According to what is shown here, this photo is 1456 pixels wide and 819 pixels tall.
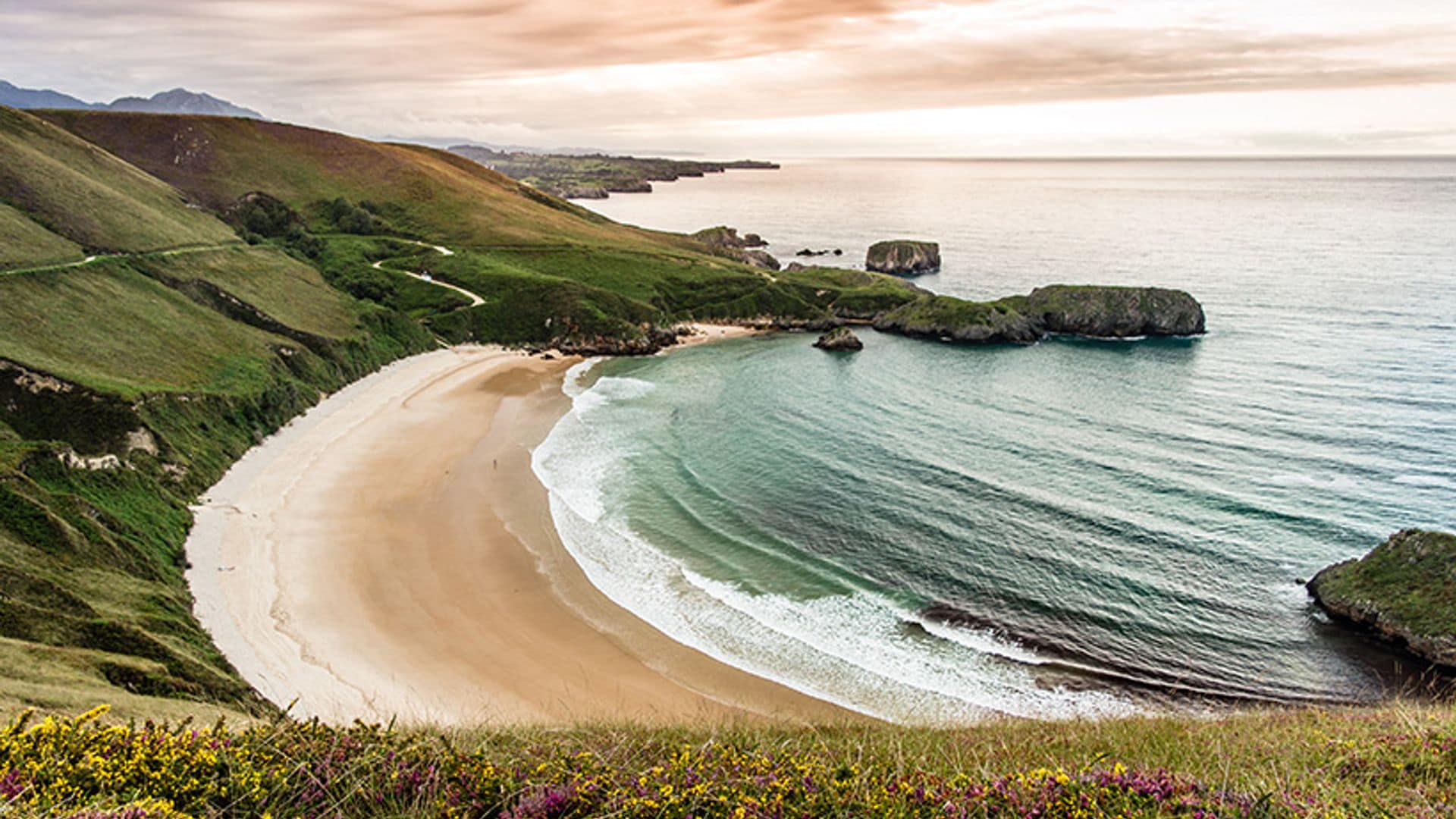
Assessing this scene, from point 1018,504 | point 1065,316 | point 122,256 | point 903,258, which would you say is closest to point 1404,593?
point 1018,504

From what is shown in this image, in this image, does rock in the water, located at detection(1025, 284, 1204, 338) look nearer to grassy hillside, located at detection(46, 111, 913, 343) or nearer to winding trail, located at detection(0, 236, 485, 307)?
grassy hillside, located at detection(46, 111, 913, 343)

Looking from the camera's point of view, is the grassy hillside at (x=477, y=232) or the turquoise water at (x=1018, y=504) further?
the grassy hillside at (x=477, y=232)

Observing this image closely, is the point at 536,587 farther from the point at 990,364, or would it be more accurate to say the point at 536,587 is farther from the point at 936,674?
the point at 990,364

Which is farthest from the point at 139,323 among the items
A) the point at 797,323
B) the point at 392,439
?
the point at 797,323

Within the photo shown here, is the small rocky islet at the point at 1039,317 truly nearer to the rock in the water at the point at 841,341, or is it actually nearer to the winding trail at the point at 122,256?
the rock in the water at the point at 841,341

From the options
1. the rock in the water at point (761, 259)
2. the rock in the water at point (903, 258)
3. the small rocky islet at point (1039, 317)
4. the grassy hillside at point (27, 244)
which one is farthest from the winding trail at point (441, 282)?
the rock in the water at point (903, 258)

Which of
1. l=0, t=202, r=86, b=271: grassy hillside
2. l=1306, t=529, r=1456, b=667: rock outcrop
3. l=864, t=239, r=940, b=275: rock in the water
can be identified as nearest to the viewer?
l=1306, t=529, r=1456, b=667: rock outcrop

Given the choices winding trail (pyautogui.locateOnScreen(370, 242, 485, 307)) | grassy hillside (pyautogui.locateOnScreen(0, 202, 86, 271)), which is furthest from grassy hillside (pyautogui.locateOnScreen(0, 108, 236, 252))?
winding trail (pyautogui.locateOnScreen(370, 242, 485, 307))
